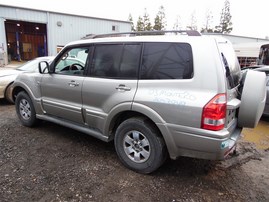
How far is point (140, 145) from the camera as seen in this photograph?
115 inches

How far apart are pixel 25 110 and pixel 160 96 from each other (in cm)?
330

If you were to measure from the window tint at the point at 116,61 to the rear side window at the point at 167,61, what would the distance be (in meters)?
0.16

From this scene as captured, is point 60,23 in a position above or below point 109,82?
above

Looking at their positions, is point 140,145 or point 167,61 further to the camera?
point 140,145

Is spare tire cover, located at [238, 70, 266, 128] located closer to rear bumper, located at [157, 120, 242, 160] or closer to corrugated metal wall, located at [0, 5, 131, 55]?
rear bumper, located at [157, 120, 242, 160]

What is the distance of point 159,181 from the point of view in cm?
282

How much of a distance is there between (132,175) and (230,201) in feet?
4.02

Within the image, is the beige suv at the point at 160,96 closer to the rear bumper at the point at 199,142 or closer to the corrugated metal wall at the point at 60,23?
the rear bumper at the point at 199,142

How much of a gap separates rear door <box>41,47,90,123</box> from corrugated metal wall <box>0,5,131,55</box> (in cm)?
1761

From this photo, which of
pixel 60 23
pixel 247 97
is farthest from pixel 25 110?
pixel 60 23

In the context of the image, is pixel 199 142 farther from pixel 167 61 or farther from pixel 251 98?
pixel 167 61

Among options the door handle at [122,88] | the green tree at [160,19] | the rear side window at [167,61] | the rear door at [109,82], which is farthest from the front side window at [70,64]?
the green tree at [160,19]

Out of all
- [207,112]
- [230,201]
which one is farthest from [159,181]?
[207,112]

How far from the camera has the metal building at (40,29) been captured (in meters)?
18.4
